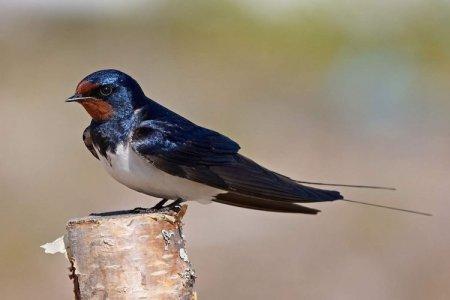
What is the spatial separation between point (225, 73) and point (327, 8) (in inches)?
148

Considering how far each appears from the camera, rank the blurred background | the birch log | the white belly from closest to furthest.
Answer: the birch log < the white belly < the blurred background

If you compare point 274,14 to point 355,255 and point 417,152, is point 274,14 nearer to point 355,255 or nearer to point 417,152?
point 417,152

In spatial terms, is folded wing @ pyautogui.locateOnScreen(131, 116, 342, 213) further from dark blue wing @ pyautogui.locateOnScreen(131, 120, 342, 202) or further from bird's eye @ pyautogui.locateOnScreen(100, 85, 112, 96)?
bird's eye @ pyautogui.locateOnScreen(100, 85, 112, 96)

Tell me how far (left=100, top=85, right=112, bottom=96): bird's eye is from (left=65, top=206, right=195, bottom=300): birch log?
0.55m

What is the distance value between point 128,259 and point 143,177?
0.52 m

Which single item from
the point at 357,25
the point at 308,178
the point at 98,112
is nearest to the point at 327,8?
the point at 357,25

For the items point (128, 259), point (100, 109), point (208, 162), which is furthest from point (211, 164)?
point (128, 259)

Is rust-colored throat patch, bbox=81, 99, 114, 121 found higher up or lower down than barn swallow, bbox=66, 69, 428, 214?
higher up

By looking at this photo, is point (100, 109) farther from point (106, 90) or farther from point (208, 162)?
point (208, 162)

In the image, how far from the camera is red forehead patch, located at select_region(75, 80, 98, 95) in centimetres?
315

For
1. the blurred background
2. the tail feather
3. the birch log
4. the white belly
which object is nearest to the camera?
the birch log

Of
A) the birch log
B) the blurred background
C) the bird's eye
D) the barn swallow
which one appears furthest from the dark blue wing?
the blurred background

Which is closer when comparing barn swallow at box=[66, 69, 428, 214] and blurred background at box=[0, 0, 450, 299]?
barn swallow at box=[66, 69, 428, 214]

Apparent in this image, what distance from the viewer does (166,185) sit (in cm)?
320
